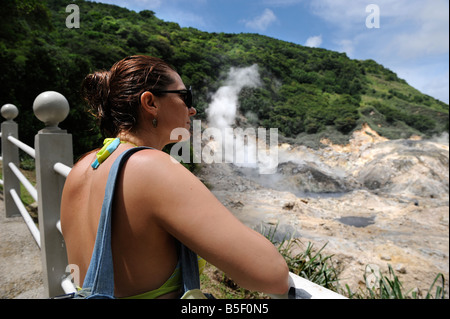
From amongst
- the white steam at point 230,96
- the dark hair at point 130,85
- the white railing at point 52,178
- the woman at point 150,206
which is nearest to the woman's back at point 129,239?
the woman at point 150,206

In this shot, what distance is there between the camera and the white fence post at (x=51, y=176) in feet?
4.36

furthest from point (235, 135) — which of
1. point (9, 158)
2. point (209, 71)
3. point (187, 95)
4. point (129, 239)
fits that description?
point (129, 239)

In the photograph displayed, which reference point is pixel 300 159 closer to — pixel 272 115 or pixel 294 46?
pixel 272 115

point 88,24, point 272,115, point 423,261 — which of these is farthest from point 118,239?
point 272,115

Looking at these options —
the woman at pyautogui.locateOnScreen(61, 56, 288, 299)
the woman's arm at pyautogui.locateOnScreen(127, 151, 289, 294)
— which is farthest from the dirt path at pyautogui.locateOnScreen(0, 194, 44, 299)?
the woman's arm at pyautogui.locateOnScreen(127, 151, 289, 294)

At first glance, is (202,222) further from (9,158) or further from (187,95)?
(9,158)

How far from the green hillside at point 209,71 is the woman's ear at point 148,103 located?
244 cm

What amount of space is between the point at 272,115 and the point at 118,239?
92.9ft

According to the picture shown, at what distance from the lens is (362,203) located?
14500 millimetres

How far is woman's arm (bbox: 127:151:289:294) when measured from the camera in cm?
54

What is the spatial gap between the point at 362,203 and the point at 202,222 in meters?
15.7

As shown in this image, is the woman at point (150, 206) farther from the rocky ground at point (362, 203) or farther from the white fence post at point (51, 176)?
the rocky ground at point (362, 203)

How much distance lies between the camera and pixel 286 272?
23.5 inches
